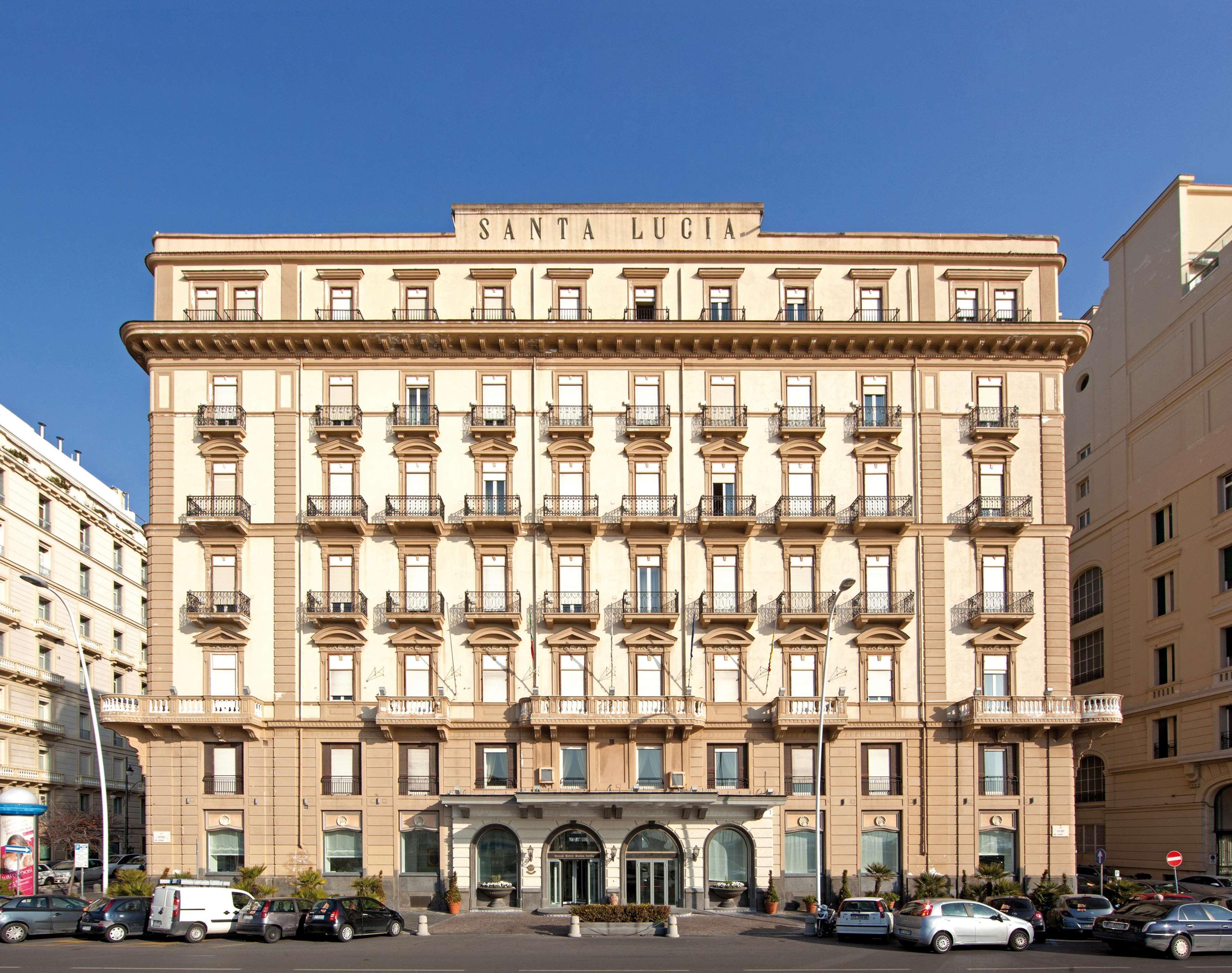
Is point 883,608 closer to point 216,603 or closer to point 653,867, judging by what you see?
point 653,867

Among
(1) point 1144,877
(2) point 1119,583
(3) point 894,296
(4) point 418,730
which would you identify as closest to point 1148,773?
(1) point 1144,877

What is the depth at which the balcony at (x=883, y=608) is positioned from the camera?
4519 cm

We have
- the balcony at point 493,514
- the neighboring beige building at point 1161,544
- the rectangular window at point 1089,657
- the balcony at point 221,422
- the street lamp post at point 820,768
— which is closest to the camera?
the street lamp post at point 820,768

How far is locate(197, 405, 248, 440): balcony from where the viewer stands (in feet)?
152

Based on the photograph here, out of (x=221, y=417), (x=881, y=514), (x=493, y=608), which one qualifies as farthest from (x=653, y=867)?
(x=221, y=417)

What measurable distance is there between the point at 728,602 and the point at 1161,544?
1006 inches

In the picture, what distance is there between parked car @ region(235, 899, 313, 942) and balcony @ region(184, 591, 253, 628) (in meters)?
12.6

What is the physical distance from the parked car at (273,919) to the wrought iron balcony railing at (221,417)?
770 inches

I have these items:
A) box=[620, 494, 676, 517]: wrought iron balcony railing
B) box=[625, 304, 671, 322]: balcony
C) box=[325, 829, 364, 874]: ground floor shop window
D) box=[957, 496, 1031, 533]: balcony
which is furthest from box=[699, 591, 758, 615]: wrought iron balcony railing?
box=[325, 829, 364, 874]: ground floor shop window

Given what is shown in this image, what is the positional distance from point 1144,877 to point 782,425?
92.7 ft

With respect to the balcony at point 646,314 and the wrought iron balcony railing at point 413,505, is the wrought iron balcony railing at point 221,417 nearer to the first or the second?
the wrought iron balcony railing at point 413,505

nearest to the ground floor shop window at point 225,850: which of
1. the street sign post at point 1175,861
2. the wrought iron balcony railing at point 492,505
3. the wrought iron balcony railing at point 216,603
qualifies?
the wrought iron balcony railing at point 216,603

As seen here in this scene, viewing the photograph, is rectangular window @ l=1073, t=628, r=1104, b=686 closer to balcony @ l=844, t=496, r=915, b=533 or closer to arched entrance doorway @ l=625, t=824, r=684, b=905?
balcony @ l=844, t=496, r=915, b=533

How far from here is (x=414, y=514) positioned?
4597 cm
